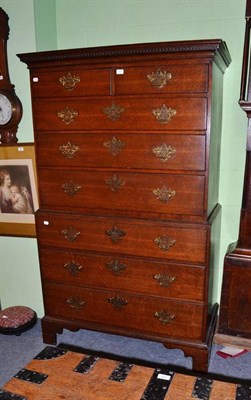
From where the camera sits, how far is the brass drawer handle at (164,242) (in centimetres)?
204

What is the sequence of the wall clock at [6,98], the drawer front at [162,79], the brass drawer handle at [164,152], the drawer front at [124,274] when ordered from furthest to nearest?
the wall clock at [6,98] < the drawer front at [124,274] < the brass drawer handle at [164,152] < the drawer front at [162,79]

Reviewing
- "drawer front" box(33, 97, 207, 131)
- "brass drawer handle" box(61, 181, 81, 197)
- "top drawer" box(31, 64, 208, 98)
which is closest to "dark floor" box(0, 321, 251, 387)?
"brass drawer handle" box(61, 181, 81, 197)

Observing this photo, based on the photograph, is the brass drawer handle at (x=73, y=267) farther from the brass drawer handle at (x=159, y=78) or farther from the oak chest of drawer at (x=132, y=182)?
the brass drawer handle at (x=159, y=78)

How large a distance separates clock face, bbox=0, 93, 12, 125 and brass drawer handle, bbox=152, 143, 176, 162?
1247mm

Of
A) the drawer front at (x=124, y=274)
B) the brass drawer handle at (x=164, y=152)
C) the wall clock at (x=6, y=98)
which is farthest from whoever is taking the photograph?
the wall clock at (x=6, y=98)

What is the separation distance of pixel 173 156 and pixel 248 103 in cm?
59

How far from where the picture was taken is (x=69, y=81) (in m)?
2.05

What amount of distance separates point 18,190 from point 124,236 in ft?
3.59

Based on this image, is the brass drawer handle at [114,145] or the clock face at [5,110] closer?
the brass drawer handle at [114,145]

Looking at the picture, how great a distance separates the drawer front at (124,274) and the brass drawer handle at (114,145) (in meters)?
0.67

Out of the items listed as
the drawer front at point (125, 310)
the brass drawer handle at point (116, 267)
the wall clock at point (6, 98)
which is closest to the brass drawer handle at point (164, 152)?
the brass drawer handle at point (116, 267)

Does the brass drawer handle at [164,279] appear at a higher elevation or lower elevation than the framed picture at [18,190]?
lower

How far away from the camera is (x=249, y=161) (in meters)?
2.23

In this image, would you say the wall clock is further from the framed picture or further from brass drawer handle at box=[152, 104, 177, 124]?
brass drawer handle at box=[152, 104, 177, 124]
